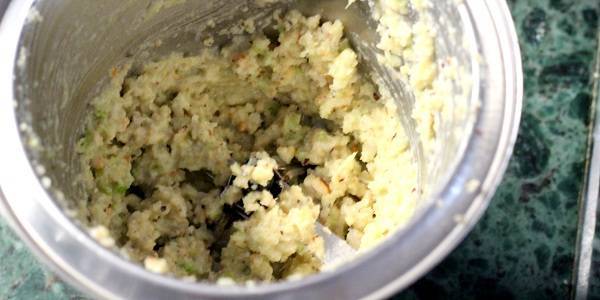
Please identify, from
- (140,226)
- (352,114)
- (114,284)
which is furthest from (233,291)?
(352,114)

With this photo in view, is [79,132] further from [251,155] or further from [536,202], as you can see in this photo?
[536,202]

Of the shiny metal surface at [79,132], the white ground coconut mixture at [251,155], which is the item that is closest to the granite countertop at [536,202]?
the white ground coconut mixture at [251,155]

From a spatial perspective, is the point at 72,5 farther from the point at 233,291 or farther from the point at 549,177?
the point at 549,177

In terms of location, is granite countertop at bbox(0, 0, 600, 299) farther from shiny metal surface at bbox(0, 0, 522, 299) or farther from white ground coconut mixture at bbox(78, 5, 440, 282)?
shiny metal surface at bbox(0, 0, 522, 299)

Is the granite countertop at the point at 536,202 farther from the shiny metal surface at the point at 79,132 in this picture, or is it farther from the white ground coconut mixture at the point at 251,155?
the shiny metal surface at the point at 79,132

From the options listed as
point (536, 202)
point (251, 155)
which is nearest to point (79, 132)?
point (251, 155)
